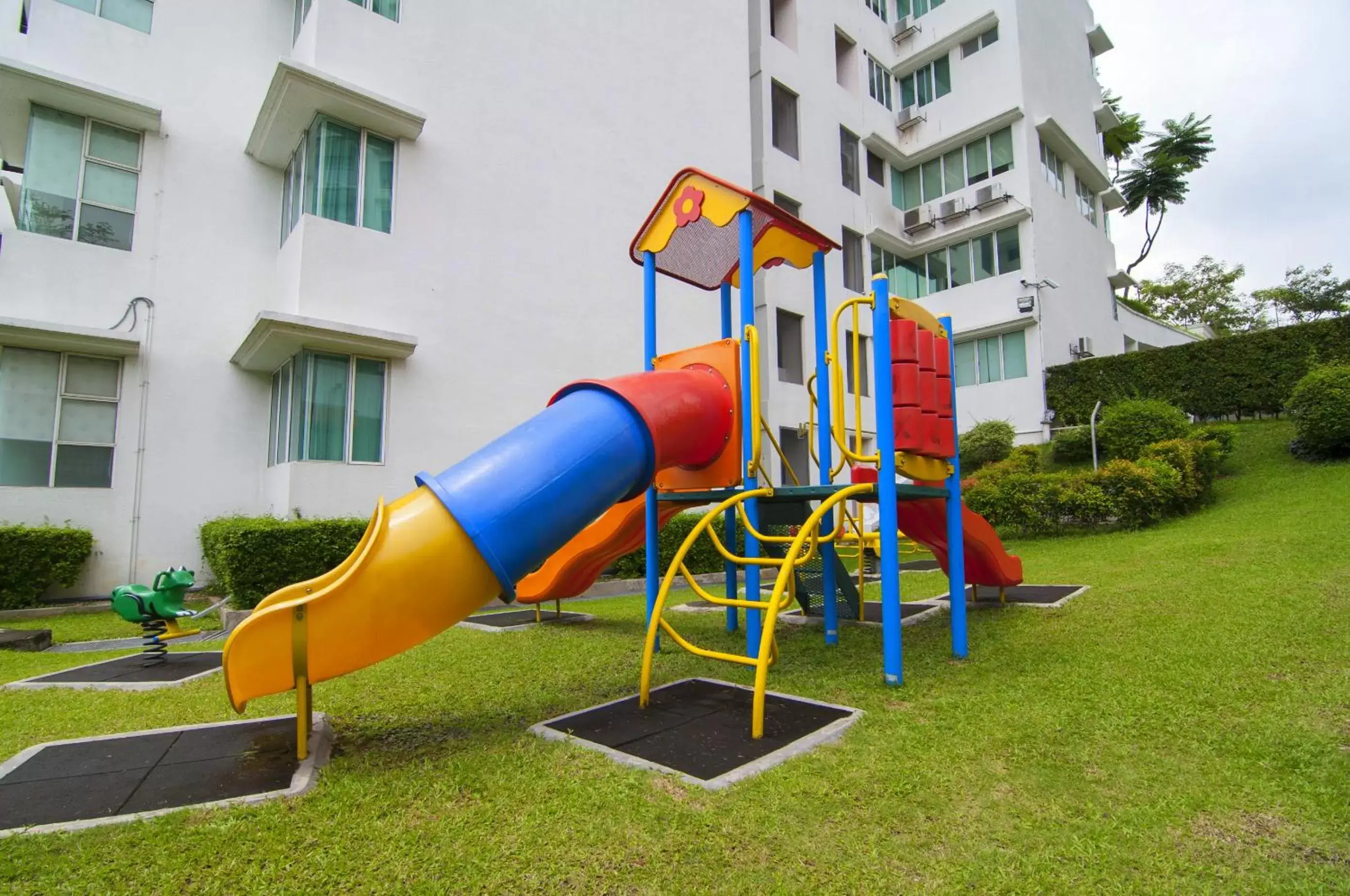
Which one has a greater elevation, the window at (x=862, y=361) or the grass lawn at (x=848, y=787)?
the window at (x=862, y=361)

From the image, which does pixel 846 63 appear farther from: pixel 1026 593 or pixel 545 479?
pixel 545 479

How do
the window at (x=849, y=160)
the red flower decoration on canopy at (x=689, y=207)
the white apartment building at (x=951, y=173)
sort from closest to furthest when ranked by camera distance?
the red flower decoration on canopy at (x=689, y=207) → the white apartment building at (x=951, y=173) → the window at (x=849, y=160)

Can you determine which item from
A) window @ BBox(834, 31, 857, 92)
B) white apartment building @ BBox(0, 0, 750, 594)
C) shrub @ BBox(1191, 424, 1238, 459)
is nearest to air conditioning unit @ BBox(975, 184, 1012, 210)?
window @ BBox(834, 31, 857, 92)

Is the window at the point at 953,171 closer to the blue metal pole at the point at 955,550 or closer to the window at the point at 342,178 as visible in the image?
the window at the point at 342,178

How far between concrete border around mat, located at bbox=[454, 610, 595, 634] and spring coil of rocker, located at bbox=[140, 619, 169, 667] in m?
2.34

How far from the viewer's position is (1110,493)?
39.0ft

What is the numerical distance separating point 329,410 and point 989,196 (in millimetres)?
19337

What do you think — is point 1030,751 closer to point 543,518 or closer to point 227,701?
point 543,518

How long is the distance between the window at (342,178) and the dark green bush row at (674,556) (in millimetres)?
6441

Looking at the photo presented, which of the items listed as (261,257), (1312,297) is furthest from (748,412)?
(1312,297)

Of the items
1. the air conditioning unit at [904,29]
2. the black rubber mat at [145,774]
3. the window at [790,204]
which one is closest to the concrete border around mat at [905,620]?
the black rubber mat at [145,774]

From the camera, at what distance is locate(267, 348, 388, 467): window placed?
929 centimetres

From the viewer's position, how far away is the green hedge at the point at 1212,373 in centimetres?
1501

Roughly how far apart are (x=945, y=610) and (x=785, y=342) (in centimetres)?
1104
